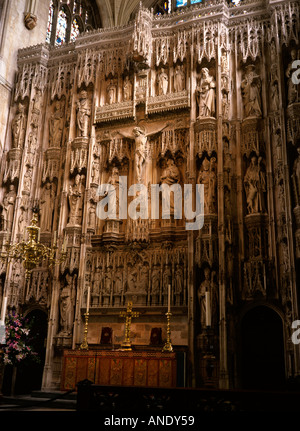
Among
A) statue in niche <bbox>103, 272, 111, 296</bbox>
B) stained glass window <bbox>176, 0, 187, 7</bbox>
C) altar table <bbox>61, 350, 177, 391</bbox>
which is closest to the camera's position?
altar table <bbox>61, 350, 177, 391</bbox>

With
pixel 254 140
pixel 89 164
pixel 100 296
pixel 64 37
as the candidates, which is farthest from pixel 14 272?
pixel 64 37

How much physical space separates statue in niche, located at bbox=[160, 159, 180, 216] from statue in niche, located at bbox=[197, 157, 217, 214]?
1.01 m

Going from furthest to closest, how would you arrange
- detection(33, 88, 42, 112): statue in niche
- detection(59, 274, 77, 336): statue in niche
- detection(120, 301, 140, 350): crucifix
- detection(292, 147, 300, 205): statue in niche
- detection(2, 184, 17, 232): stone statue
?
1. detection(33, 88, 42, 112): statue in niche
2. detection(2, 184, 17, 232): stone statue
3. detection(59, 274, 77, 336): statue in niche
4. detection(292, 147, 300, 205): statue in niche
5. detection(120, 301, 140, 350): crucifix

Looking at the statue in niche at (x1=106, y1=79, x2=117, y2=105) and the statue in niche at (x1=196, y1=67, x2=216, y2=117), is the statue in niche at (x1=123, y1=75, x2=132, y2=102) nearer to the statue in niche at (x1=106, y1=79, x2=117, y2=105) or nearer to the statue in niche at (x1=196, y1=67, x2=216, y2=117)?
the statue in niche at (x1=106, y1=79, x2=117, y2=105)

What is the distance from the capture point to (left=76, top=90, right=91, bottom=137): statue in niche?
52.5 feet

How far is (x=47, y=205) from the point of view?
625 inches

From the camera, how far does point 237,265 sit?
42.2ft

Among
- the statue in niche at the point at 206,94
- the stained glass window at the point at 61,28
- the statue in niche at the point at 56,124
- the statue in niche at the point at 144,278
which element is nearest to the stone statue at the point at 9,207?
the statue in niche at the point at 56,124

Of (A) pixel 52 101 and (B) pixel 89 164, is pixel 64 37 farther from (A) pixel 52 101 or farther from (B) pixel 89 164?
(B) pixel 89 164

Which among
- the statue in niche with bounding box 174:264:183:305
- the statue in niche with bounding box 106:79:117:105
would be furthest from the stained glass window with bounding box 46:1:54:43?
the statue in niche with bounding box 174:264:183:305

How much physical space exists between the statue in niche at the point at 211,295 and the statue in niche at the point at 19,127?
8317 millimetres

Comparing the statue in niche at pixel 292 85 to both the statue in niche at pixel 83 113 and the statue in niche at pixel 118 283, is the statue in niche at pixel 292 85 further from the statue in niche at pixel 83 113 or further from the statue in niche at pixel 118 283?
the statue in niche at pixel 118 283

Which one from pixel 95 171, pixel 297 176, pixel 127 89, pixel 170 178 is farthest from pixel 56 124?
pixel 297 176

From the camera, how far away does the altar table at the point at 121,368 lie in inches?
436
